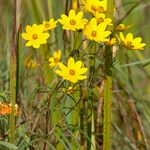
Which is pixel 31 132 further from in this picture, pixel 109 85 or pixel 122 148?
pixel 122 148

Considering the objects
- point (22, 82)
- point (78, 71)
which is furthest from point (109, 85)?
point (22, 82)

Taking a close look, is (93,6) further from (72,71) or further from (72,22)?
(72,71)

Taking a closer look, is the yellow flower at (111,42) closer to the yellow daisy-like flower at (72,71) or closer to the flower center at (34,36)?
the yellow daisy-like flower at (72,71)

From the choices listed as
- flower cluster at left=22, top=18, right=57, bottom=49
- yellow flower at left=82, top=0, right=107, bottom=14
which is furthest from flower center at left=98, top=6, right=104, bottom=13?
flower cluster at left=22, top=18, right=57, bottom=49

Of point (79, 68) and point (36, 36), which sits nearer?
point (79, 68)

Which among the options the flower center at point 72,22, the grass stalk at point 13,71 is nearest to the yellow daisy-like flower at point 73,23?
the flower center at point 72,22

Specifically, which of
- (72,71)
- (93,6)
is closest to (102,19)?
(93,6)
